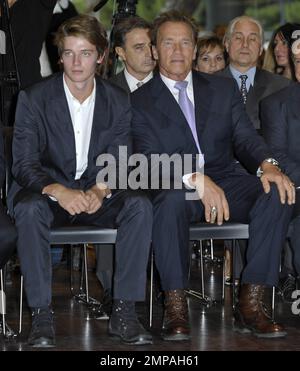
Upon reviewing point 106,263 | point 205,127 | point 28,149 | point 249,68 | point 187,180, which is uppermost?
point 249,68

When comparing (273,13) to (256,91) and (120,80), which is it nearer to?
(256,91)

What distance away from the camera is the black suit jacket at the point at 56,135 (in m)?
4.43

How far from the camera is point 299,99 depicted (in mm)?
4973

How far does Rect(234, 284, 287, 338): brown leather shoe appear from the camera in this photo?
169 inches

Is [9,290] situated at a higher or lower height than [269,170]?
lower

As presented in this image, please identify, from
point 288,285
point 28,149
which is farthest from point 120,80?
point 288,285

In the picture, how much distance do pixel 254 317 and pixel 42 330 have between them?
3.27 feet

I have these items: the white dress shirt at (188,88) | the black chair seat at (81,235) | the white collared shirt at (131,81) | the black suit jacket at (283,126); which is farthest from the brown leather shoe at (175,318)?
the white collared shirt at (131,81)

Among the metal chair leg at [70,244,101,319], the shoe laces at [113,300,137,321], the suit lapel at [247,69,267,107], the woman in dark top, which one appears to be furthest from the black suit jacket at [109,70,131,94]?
the shoe laces at [113,300,137,321]

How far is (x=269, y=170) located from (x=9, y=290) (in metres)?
1.93

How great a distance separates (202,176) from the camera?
4.48m

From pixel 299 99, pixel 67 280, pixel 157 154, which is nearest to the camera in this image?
pixel 157 154
